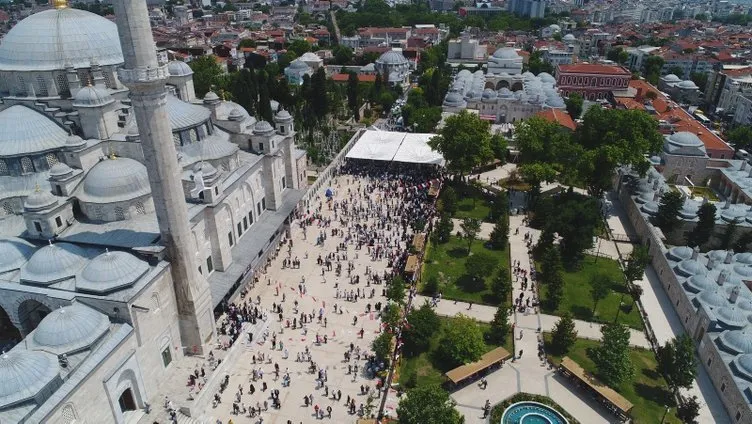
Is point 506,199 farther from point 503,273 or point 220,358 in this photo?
point 220,358

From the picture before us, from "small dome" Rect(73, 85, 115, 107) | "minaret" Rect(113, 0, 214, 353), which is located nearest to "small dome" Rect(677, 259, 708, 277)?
"minaret" Rect(113, 0, 214, 353)

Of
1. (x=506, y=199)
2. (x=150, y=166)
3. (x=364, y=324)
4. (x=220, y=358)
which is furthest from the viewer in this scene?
(x=506, y=199)

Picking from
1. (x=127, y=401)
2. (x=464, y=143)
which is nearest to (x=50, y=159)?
(x=127, y=401)

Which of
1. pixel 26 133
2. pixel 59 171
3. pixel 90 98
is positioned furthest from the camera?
pixel 90 98

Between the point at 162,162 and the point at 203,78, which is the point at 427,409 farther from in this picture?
the point at 203,78

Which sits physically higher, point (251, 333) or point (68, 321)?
point (68, 321)

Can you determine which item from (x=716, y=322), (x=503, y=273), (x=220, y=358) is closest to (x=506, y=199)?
(x=503, y=273)
